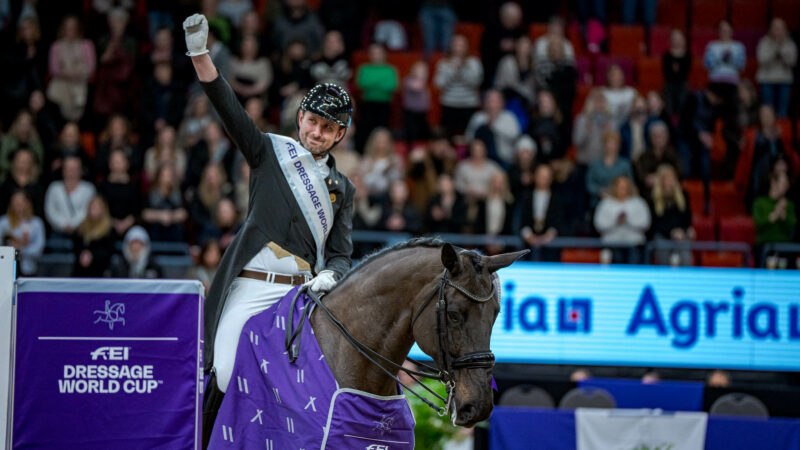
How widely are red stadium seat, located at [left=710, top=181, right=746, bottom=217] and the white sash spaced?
36.8 ft

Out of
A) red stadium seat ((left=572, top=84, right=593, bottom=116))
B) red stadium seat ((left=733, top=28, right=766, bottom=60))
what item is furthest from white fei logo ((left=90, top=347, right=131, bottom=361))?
red stadium seat ((left=733, top=28, right=766, bottom=60))

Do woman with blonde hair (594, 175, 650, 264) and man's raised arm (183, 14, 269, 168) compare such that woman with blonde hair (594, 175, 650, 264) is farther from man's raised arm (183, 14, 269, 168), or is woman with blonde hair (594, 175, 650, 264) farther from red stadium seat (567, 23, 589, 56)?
man's raised arm (183, 14, 269, 168)

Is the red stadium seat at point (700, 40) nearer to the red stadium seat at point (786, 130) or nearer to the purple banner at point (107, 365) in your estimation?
the red stadium seat at point (786, 130)

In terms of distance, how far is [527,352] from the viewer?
12.8 meters

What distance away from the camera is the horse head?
473 centimetres

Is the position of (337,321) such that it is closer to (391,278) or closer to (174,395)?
(391,278)

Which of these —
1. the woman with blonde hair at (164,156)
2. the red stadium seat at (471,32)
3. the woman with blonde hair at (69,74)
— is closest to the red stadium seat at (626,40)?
the red stadium seat at (471,32)

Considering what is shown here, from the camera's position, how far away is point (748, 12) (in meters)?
18.9

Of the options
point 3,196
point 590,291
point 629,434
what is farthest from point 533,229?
point 3,196

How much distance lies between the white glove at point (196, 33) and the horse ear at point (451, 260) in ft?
5.12

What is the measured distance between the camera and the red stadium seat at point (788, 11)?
18453 millimetres

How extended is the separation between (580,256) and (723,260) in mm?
1932

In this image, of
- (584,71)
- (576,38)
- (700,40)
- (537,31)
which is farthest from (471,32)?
(700,40)

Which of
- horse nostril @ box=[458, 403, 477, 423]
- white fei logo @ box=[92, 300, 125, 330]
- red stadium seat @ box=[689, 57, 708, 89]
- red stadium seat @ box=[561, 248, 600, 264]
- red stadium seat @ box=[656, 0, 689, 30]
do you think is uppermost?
red stadium seat @ box=[656, 0, 689, 30]
